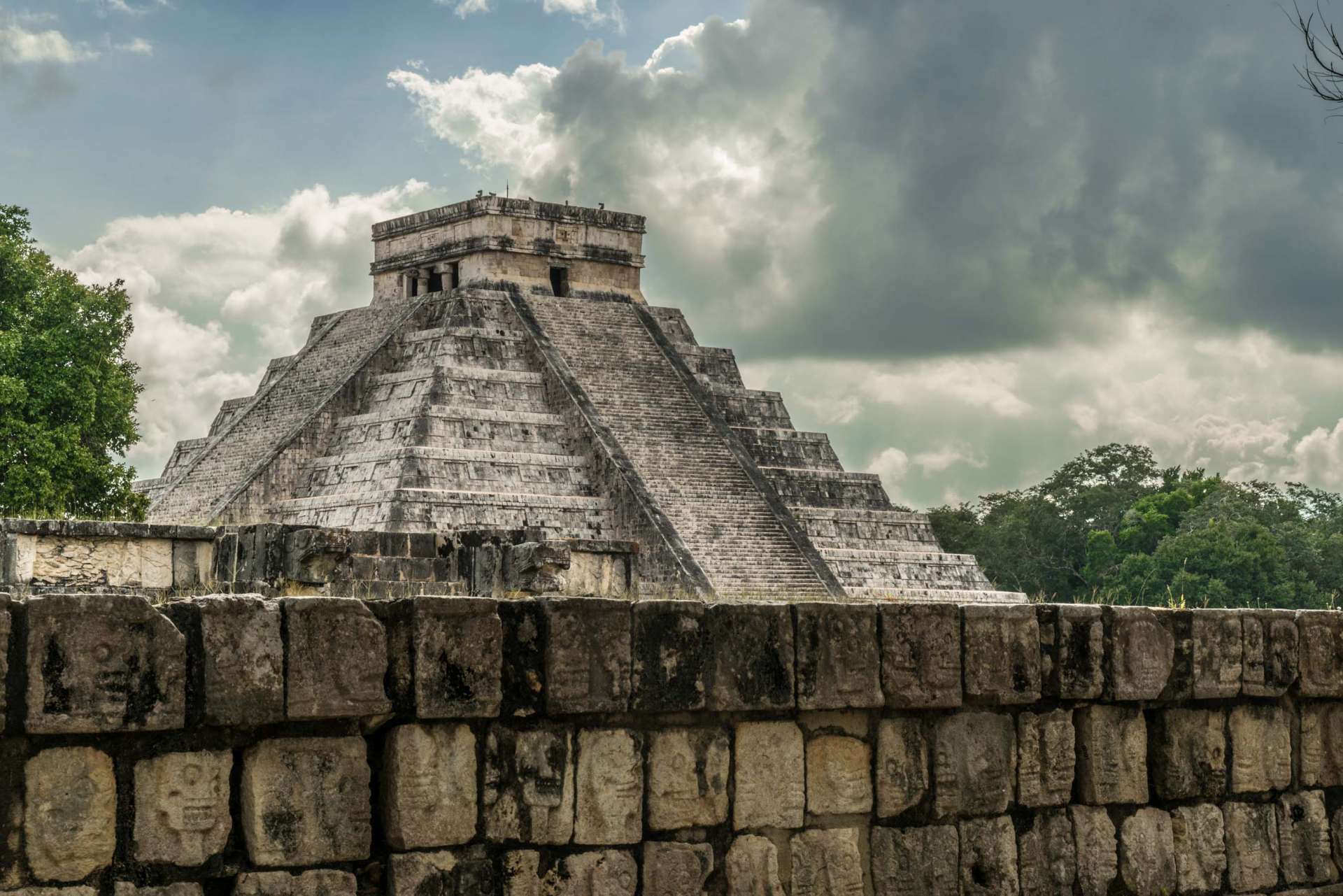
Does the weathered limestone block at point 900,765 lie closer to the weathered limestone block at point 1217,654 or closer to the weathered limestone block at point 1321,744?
the weathered limestone block at point 1217,654

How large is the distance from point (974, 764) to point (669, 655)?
1.44 metres

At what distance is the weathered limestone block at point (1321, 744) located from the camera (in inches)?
324

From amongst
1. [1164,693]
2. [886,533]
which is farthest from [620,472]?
[1164,693]

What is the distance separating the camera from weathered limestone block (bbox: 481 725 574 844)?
610 cm

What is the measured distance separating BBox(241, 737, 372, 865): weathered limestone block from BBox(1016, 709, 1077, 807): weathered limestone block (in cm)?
270

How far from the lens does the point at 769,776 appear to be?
22.0 feet

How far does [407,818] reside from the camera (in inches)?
233

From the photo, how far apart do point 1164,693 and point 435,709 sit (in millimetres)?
3315

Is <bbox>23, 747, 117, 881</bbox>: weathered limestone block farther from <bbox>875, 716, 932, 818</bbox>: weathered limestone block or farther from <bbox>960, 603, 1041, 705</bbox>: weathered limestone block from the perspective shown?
<bbox>960, 603, 1041, 705</bbox>: weathered limestone block

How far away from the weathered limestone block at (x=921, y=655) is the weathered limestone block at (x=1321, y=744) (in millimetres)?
2073

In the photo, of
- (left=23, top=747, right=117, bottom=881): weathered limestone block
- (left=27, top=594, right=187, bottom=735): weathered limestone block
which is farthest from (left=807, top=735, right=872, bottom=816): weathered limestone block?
(left=23, top=747, right=117, bottom=881): weathered limestone block

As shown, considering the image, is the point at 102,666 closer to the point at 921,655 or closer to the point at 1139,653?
the point at 921,655

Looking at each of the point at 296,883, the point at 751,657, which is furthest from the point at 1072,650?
the point at 296,883

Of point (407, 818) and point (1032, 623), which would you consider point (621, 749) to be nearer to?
point (407, 818)
